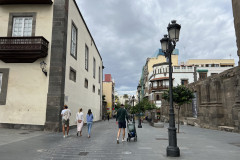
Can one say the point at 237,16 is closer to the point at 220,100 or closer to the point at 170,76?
the point at 220,100

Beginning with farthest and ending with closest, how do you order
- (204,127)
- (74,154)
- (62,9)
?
1. (204,127)
2. (62,9)
3. (74,154)

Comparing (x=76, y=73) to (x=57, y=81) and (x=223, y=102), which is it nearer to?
(x=57, y=81)

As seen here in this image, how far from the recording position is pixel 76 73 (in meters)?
16.8

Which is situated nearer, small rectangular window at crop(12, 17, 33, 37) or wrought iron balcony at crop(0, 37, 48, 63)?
wrought iron balcony at crop(0, 37, 48, 63)

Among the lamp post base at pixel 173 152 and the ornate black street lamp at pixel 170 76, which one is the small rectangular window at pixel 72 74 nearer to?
the ornate black street lamp at pixel 170 76

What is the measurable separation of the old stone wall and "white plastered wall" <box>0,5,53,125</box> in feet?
43.6

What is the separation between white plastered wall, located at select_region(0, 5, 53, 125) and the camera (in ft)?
40.7

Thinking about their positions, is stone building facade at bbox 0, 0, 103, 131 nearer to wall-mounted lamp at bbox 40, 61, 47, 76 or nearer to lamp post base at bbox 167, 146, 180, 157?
wall-mounted lamp at bbox 40, 61, 47, 76

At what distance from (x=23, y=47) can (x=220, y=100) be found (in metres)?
15.9

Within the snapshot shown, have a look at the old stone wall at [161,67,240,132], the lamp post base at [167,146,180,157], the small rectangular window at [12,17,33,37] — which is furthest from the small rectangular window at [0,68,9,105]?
the old stone wall at [161,67,240,132]

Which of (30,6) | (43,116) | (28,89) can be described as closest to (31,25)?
(30,6)

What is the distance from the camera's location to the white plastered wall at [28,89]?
12.4 metres

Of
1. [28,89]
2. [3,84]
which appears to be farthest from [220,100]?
[3,84]

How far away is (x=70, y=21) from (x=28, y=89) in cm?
656
